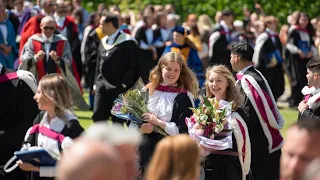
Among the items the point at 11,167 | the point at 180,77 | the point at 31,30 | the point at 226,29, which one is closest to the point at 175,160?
the point at 11,167

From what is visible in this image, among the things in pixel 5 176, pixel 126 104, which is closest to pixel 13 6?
pixel 126 104

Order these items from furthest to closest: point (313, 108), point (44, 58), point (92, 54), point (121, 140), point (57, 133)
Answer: point (92, 54) → point (44, 58) → point (313, 108) → point (57, 133) → point (121, 140)

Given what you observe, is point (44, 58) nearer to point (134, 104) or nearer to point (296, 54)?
point (134, 104)

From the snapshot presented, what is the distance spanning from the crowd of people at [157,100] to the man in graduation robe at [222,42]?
3 centimetres

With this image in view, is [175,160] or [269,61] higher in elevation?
[175,160]

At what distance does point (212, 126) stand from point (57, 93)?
86.2 inches

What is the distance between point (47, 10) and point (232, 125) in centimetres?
964

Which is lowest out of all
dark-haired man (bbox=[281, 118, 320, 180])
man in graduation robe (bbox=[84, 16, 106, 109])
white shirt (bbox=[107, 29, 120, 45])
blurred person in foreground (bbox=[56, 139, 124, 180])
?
man in graduation robe (bbox=[84, 16, 106, 109])

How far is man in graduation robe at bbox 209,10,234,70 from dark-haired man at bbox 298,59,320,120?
9.73 meters

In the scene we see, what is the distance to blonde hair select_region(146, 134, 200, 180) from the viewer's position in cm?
503

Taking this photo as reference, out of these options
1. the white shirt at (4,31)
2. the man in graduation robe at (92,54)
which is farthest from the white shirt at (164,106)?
the man in graduation robe at (92,54)

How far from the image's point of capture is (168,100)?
30.6 ft

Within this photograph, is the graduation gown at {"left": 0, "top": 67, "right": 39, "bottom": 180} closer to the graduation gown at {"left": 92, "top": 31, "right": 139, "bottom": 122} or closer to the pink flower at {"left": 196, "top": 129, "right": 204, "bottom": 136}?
the pink flower at {"left": 196, "top": 129, "right": 204, "bottom": 136}

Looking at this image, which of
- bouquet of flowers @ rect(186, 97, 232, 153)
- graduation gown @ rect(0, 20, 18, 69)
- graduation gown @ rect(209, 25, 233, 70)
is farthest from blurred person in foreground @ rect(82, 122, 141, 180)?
graduation gown @ rect(209, 25, 233, 70)
